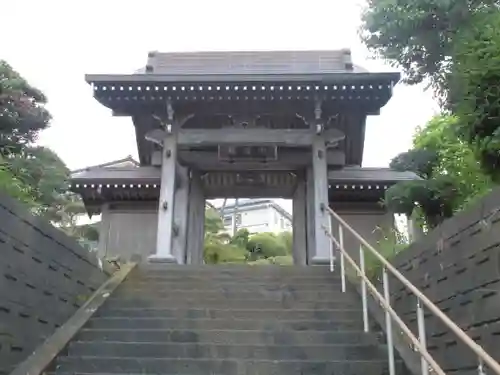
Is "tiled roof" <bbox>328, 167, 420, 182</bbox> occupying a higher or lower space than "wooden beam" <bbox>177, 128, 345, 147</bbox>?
lower

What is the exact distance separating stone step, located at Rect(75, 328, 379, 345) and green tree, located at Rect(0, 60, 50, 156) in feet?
20.5

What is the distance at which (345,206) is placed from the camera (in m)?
11.6

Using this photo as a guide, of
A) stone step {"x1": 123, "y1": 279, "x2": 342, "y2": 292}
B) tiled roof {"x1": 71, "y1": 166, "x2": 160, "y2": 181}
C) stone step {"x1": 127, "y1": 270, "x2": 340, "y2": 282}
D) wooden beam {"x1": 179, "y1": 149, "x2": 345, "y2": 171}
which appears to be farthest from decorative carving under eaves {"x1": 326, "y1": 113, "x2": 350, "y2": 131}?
stone step {"x1": 123, "y1": 279, "x2": 342, "y2": 292}

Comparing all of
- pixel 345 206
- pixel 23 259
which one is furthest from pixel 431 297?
pixel 345 206

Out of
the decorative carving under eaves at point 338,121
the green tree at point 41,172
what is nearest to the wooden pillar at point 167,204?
the green tree at point 41,172

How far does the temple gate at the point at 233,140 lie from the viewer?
939 centimetres

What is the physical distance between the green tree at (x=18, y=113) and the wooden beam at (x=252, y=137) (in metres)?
3.07

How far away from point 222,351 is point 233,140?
19.0 ft

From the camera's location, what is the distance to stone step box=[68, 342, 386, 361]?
4.73 meters

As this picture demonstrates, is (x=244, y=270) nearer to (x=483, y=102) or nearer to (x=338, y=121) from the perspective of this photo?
(x=483, y=102)

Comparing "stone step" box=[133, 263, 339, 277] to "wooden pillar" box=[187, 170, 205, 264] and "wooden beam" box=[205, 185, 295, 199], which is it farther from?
"wooden beam" box=[205, 185, 295, 199]

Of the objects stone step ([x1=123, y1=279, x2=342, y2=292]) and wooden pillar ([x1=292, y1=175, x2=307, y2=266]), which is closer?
stone step ([x1=123, y1=279, x2=342, y2=292])

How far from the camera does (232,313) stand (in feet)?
18.8

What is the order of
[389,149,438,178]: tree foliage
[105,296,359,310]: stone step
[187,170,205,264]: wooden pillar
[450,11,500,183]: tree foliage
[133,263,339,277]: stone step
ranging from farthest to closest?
[187,170,205,264]: wooden pillar
[389,149,438,178]: tree foliage
[133,263,339,277]: stone step
[105,296,359,310]: stone step
[450,11,500,183]: tree foliage
